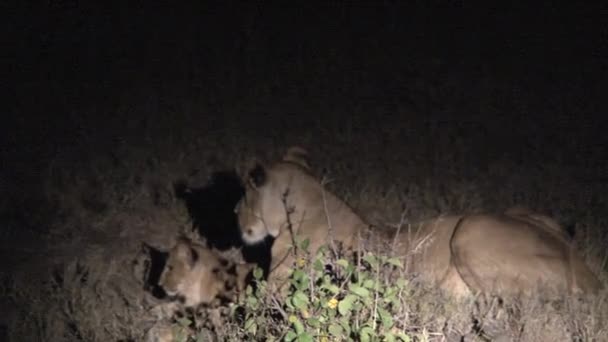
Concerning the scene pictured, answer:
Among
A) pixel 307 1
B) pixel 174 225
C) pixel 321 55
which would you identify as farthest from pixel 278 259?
pixel 307 1

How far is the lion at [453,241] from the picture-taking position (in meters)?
5.51

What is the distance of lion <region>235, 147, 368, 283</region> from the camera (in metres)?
6.16

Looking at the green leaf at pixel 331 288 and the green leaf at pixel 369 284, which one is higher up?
the green leaf at pixel 369 284

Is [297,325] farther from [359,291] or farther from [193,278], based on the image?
[193,278]

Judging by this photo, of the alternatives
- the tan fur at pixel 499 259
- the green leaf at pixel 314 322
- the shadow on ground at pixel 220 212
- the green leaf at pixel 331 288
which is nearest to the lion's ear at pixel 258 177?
the shadow on ground at pixel 220 212

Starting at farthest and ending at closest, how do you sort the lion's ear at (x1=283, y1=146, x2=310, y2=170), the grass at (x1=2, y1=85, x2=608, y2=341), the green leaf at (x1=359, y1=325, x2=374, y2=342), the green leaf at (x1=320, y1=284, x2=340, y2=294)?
1. the lion's ear at (x1=283, y1=146, x2=310, y2=170)
2. the grass at (x1=2, y1=85, x2=608, y2=341)
3. the green leaf at (x1=320, y1=284, x2=340, y2=294)
4. the green leaf at (x1=359, y1=325, x2=374, y2=342)

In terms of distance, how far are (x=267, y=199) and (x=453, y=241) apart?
58.0 inches

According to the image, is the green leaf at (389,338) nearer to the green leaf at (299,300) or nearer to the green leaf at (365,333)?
the green leaf at (365,333)

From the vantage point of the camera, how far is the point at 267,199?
628cm

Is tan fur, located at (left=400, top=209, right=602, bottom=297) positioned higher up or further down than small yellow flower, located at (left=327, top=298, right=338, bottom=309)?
higher up

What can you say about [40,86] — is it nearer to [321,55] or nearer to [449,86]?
[321,55]

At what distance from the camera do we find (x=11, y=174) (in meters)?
9.07

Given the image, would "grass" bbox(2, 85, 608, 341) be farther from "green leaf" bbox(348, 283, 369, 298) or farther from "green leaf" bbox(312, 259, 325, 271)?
"green leaf" bbox(312, 259, 325, 271)

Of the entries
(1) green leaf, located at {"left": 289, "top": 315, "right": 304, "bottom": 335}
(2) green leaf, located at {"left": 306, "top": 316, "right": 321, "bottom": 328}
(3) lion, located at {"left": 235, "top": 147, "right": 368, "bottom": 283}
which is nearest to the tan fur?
(3) lion, located at {"left": 235, "top": 147, "right": 368, "bottom": 283}
